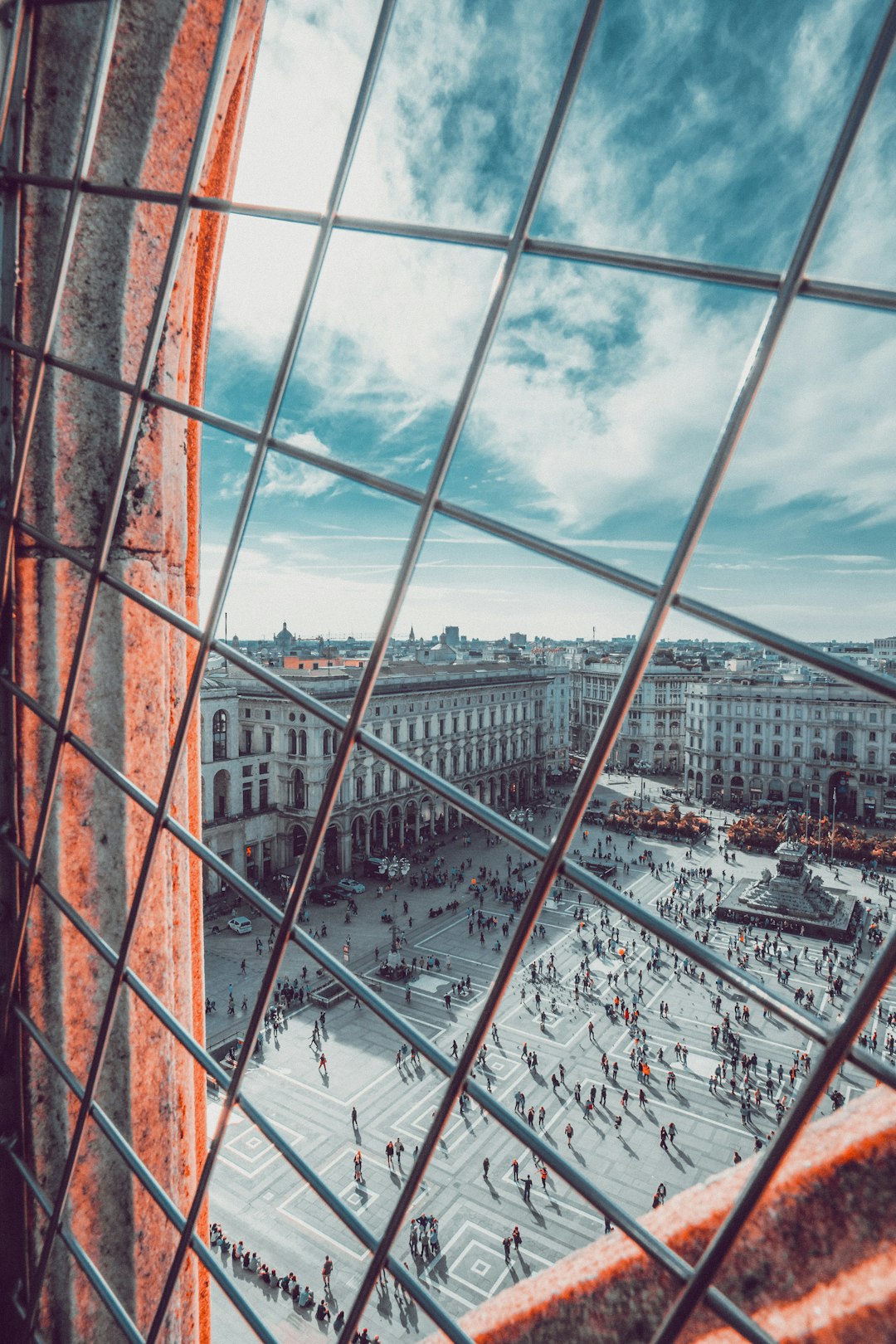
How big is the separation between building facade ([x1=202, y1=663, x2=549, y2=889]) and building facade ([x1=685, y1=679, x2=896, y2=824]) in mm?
15214

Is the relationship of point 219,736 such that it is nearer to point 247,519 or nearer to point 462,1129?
point 462,1129

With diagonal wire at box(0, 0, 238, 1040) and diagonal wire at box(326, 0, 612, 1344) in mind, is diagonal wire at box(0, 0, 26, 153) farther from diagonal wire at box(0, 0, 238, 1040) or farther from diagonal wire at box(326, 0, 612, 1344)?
diagonal wire at box(326, 0, 612, 1344)

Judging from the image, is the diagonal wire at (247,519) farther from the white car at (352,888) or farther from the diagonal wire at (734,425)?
the white car at (352,888)

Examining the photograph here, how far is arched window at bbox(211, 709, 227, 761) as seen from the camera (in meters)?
32.9

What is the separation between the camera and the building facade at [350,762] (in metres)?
34.4

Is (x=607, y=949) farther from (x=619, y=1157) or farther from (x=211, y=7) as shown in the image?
(x=211, y=7)

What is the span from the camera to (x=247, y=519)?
2.87m

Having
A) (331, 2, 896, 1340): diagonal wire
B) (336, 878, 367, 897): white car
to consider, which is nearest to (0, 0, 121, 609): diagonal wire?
(331, 2, 896, 1340): diagonal wire

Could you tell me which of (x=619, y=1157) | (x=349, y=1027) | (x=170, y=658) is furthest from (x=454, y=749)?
(x=170, y=658)

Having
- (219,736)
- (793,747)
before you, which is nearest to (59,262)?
(219,736)

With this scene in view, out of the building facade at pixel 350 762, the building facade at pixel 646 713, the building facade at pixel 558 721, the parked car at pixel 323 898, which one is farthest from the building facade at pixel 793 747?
the parked car at pixel 323 898

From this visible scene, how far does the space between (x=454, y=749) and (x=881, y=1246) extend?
45285mm

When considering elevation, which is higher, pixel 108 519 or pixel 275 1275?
pixel 108 519

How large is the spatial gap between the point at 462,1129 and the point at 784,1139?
17.9m
